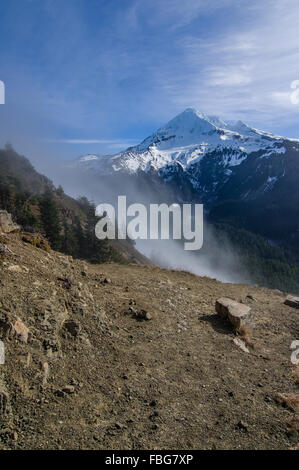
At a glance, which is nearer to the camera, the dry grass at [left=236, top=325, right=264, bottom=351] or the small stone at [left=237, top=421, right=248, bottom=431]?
the small stone at [left=237, top=421, right=248, bottom=431]

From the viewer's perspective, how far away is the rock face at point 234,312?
1129 centimetres

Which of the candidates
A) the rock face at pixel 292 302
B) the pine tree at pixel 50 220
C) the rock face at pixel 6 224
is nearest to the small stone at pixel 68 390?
the rock face at pixel 6 224

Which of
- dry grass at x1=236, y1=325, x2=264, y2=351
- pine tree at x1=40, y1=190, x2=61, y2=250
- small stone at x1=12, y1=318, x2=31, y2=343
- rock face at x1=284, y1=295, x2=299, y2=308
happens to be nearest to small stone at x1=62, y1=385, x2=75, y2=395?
small stone at x1=12, y1=318, x2=31, y2=343

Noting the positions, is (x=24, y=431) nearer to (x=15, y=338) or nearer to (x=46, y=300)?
(x=15, y=338)

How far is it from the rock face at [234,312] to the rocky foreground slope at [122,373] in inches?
13.8

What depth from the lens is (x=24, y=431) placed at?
5.19 meters

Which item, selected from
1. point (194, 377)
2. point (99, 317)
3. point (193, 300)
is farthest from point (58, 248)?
point (194, 377)

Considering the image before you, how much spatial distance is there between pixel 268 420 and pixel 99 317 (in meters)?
5.43

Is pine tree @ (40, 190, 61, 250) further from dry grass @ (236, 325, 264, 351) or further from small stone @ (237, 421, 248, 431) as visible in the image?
small stone @ (237, 421, 248, 431)

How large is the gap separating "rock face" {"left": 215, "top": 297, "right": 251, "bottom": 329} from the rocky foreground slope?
35cm

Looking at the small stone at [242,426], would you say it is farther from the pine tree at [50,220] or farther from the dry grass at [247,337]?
the pine tree at [50,220]

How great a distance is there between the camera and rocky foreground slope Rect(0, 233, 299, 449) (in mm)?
5695

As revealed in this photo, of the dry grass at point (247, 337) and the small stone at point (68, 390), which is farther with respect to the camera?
the dry grass at point (247, 337)

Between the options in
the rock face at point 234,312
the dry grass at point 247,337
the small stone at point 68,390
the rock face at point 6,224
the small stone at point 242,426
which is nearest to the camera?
the small stone at point 68,390
